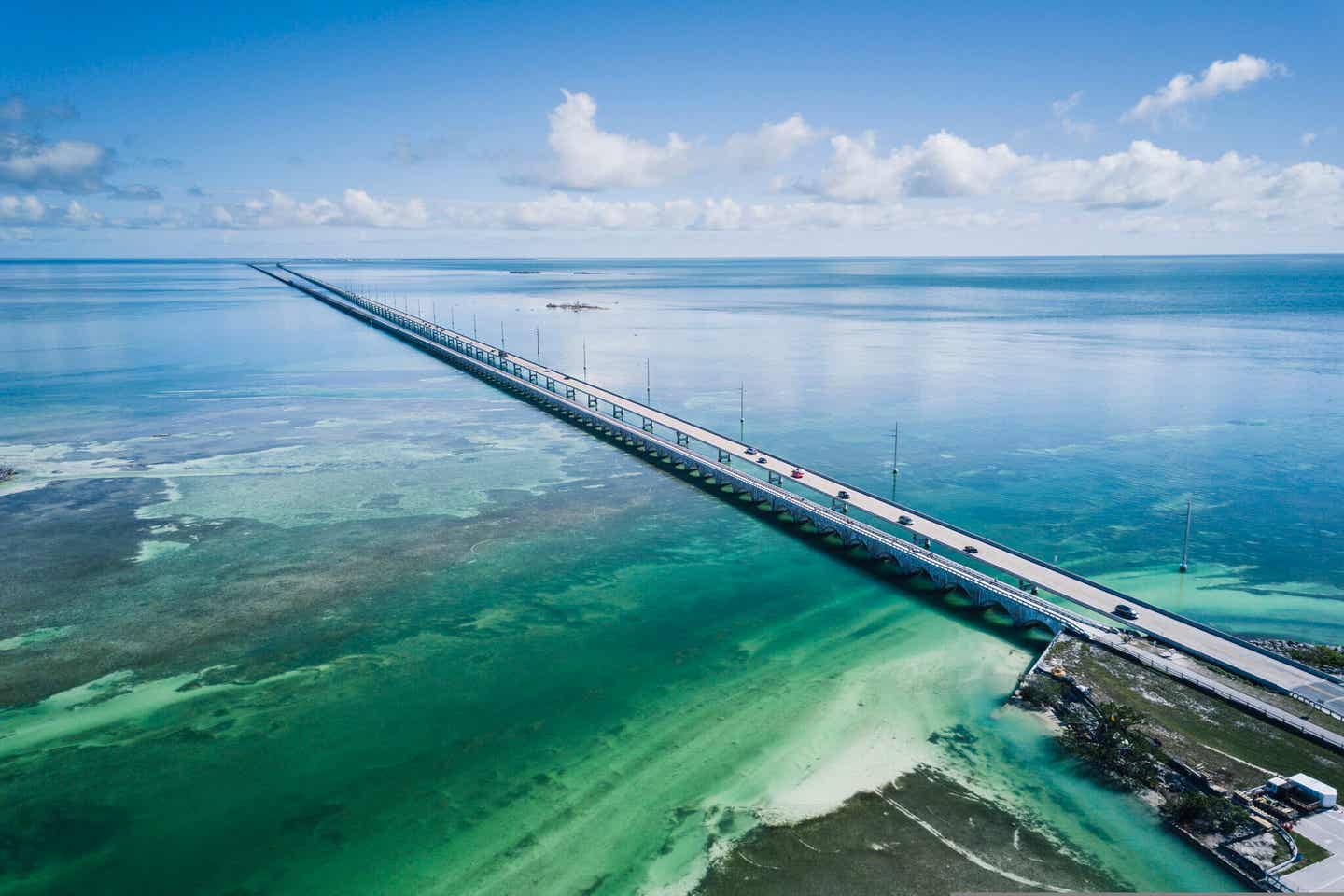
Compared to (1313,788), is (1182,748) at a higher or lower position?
lower

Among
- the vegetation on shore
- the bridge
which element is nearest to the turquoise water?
the vegetation on shore

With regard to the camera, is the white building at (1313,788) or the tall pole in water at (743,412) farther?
the tall pole in water at (743,412)

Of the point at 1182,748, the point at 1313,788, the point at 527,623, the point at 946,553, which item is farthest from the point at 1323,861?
the point at 527,623

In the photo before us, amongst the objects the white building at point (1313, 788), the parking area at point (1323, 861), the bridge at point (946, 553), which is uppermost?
the bridge at point (946, 553)

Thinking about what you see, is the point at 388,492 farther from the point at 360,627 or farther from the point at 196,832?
the point at 196,832

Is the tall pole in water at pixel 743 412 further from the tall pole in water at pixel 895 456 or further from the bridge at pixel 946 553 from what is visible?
the tall pole in water at pixel 895 456

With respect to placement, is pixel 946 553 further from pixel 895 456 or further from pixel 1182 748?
pixel 895 456

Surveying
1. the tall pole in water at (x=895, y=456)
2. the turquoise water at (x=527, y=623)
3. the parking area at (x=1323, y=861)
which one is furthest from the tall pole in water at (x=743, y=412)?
the parking area at (x=1323, y=861)
